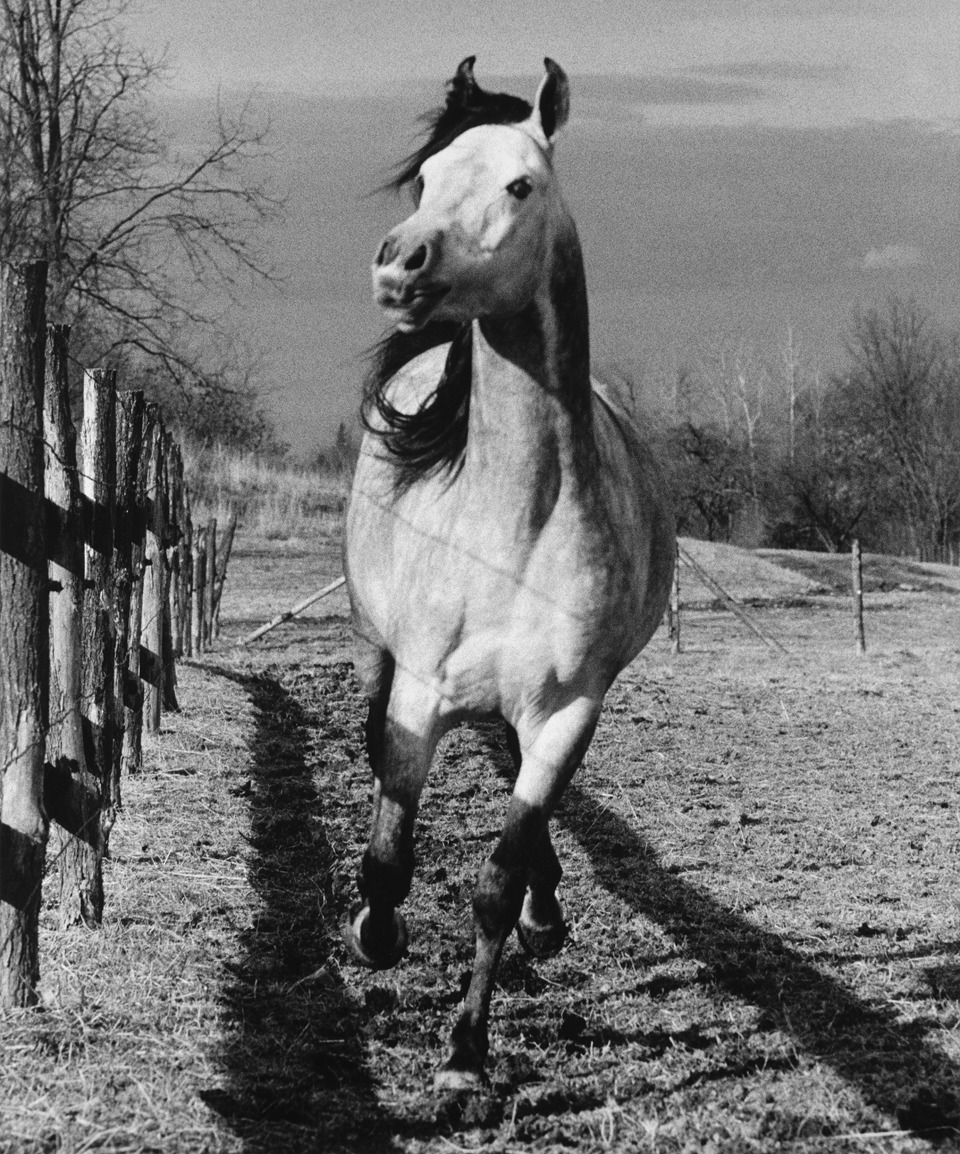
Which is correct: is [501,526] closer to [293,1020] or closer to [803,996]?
[293,1020]

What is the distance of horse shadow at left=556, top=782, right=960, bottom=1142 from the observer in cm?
368

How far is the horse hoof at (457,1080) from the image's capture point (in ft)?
11.9

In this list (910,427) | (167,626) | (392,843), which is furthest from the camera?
(910,427)

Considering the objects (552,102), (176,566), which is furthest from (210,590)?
(552,102)

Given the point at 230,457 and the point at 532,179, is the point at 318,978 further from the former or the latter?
the point at 230,457

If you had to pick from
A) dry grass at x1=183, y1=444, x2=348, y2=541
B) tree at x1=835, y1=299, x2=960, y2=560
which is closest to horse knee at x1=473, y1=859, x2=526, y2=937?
dry grass at x1=183, y1=444, x2=348, y2=541

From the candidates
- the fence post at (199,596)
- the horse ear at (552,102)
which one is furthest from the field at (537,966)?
the fence post at (199,596)

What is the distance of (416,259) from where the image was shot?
10.5 feet

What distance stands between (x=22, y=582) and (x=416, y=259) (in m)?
1.69

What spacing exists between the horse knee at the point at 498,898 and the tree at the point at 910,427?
46.2 m

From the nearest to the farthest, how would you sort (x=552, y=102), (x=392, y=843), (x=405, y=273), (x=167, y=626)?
(x=405, y=273)
(x=552, y=102)
(x=392, y=843)
(x=167, y=626)

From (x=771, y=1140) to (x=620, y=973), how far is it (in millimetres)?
1303

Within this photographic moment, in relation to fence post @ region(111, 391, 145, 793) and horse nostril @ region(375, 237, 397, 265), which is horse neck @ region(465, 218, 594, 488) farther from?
fence post @ region(111, 391, 145, 793)

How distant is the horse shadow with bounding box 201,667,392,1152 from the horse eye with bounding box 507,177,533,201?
2.30 meters
